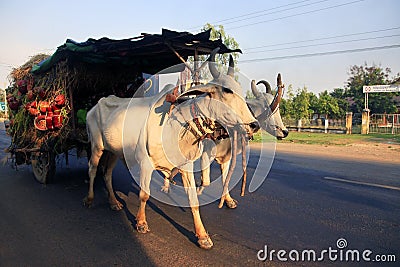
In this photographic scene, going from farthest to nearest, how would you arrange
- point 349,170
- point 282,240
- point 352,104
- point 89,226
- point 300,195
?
point 352,104
point 349,170
point 300,195
point 89,226
point 282,240

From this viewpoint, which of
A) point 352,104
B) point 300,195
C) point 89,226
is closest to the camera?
point 89,226

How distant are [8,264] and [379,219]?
4.11 m

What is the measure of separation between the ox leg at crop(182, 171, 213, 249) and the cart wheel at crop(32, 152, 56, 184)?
322 cm

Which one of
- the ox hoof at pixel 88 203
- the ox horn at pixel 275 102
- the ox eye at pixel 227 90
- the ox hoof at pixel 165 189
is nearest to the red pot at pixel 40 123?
the ox hoof at pixel 88 203

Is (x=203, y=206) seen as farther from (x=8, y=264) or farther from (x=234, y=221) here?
(x=8, y=264)

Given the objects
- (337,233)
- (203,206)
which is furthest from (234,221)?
(337,233)

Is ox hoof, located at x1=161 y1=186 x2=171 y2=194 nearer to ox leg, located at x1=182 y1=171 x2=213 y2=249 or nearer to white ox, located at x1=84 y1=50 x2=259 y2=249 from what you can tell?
white ox, located at x1=84 y1=50 x2=259 y2=249

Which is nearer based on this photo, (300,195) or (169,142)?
(169,142)

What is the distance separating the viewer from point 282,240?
346 centimetres

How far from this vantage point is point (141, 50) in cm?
474

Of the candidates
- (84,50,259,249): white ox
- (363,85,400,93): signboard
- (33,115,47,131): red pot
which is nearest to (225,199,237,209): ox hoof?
(84,50,259,249): white ox

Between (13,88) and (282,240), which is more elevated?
(13,88)

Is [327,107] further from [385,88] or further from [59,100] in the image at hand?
[59,100]
